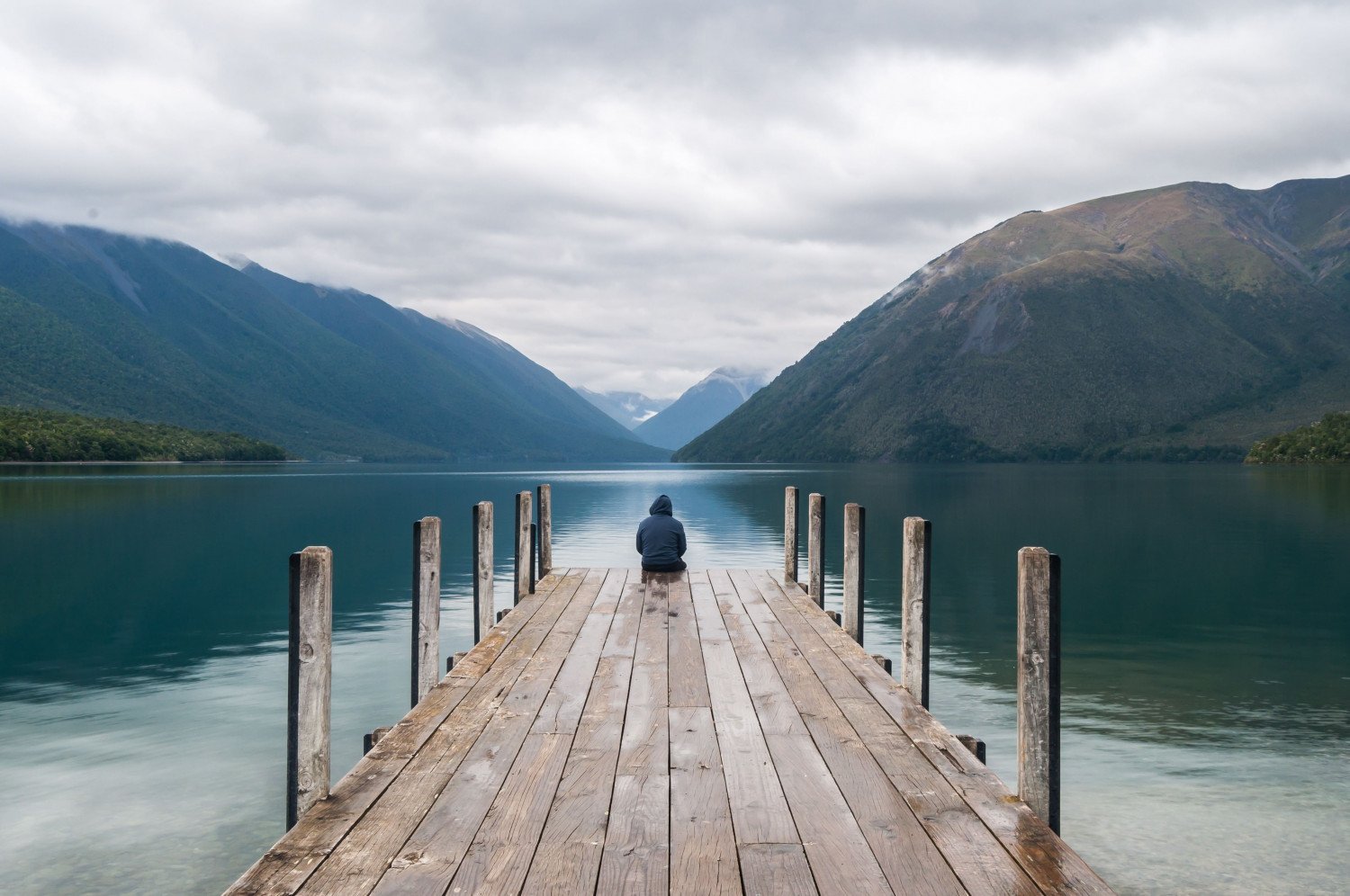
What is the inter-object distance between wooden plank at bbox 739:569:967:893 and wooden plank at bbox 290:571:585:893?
2305mm

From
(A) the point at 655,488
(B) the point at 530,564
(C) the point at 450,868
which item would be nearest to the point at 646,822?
(C) the point at 450,868

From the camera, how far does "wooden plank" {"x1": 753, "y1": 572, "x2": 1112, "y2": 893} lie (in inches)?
181

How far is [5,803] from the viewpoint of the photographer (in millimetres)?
9547

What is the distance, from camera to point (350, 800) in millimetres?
5531

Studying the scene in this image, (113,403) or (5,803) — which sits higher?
(113,403)

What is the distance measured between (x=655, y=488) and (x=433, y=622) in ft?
253

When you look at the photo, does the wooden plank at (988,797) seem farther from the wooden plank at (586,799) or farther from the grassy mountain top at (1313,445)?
the grassy mountain top at (1313,445)

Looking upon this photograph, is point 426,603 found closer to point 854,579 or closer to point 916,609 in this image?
point 916,609

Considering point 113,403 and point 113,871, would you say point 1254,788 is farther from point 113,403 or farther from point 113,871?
point 113,403

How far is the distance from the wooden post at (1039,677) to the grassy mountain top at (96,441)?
109202 mm

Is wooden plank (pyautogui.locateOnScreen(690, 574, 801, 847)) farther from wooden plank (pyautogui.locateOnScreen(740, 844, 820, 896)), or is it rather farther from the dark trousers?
the dark trousers

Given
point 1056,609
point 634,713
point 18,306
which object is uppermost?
point 18,306

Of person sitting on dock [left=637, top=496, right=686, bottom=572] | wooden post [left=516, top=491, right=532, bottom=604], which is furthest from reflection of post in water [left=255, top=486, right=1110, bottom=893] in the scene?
person sitting on dock [left=637, top=496, right=686, bottom=572]

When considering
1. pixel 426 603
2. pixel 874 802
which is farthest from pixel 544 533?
pixel 874 802
